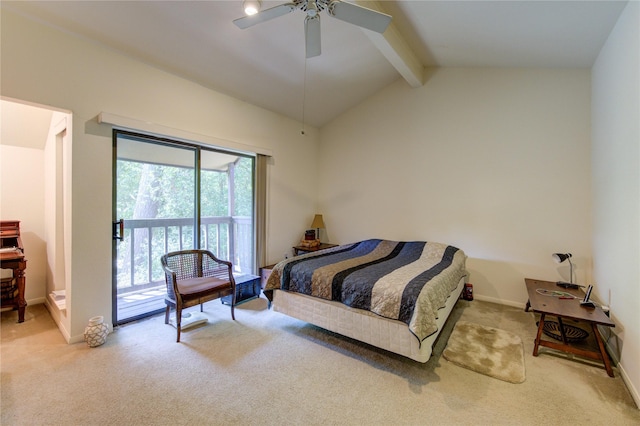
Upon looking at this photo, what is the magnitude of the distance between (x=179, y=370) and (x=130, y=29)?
3.02 metres

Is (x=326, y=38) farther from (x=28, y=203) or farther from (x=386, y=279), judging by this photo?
(x=28, y=203)

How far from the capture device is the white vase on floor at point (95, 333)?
8.25 ft

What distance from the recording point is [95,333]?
2521 mm

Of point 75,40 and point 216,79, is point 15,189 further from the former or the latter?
point 216,79

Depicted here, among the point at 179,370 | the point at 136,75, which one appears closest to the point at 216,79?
the point at 136,75

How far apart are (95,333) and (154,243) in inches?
48.6

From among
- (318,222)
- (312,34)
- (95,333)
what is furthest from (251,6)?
(318,222)

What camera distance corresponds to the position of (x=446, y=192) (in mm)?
4078

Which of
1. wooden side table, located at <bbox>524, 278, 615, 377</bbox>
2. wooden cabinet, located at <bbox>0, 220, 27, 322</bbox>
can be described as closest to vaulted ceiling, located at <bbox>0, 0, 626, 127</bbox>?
wooden cabinet, located at <bbox>0, 220, 27, 322</bbox>

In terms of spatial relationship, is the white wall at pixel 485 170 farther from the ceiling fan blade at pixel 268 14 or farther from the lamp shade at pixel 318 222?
the ceiling fan blade at pixel 268 14

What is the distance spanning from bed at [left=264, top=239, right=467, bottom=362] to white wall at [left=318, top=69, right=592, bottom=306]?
2.60ft

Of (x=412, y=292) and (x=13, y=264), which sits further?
(x=13, y=264)

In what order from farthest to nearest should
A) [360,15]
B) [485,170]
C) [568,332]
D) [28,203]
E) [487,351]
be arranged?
[485,170] → [28,203] → [568,332] → [487,351] → [360,15]

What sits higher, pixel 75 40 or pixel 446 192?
pixel 75 40
